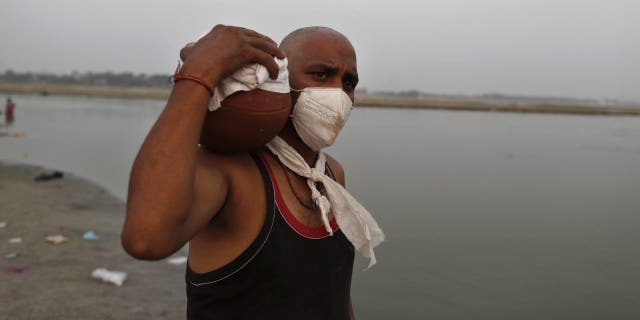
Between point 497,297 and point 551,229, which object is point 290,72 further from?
point 551,229

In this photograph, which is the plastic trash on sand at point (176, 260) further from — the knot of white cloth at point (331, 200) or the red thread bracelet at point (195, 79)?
the red thread bracelet at point (195, 79)

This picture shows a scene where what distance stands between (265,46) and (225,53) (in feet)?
0.47

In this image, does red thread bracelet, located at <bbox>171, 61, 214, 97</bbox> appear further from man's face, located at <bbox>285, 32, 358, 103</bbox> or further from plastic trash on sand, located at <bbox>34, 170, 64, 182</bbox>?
plastic trash on sand, located at <bbox>34, 170, 64, 182</bbox>

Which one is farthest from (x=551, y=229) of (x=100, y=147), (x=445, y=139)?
(x=445, y=139)

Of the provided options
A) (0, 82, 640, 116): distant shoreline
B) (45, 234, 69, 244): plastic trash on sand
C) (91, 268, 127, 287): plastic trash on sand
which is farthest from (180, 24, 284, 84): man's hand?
(0, 82, 640, 116): distant shoreline

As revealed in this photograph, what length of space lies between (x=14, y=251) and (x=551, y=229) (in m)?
8.78

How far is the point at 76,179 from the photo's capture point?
1227 centimetres

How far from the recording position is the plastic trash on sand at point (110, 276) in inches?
224

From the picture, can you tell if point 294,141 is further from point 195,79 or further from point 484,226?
point 484,226

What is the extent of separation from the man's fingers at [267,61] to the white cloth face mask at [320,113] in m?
0.23

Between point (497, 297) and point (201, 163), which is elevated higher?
point (201, 163)

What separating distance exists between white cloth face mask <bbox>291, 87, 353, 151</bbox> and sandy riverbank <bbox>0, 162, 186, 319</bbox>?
155 inches

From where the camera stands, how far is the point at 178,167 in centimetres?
114

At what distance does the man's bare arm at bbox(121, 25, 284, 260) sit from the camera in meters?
1.11
